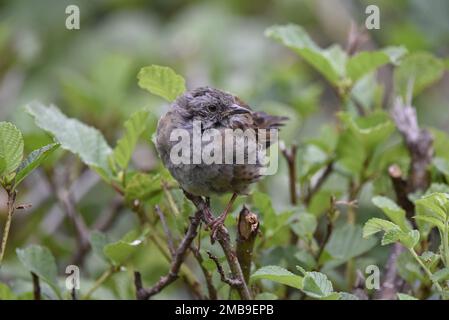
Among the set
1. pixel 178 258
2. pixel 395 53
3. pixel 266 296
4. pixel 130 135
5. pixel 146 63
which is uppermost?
pixel 146 63

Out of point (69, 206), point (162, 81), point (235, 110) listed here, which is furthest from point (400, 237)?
point (69, 206)

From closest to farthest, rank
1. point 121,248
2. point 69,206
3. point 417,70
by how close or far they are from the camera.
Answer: point 121,248
point 417,70
point 69,206

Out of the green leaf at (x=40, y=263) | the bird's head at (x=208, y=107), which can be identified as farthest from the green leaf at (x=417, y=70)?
the green leaf at (x=40, y=263)

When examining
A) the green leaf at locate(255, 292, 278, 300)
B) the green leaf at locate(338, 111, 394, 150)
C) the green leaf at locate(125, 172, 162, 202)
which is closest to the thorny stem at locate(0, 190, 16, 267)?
the green leaf at locate(125, 172, 162, 202)

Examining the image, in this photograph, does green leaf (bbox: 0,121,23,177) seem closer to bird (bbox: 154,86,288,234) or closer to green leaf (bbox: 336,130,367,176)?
bird (bbox: 154,86,288,234)

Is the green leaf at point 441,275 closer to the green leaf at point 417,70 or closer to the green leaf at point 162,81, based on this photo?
the green leaf at point 162,81

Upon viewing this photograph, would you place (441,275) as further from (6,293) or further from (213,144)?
(6,293)
